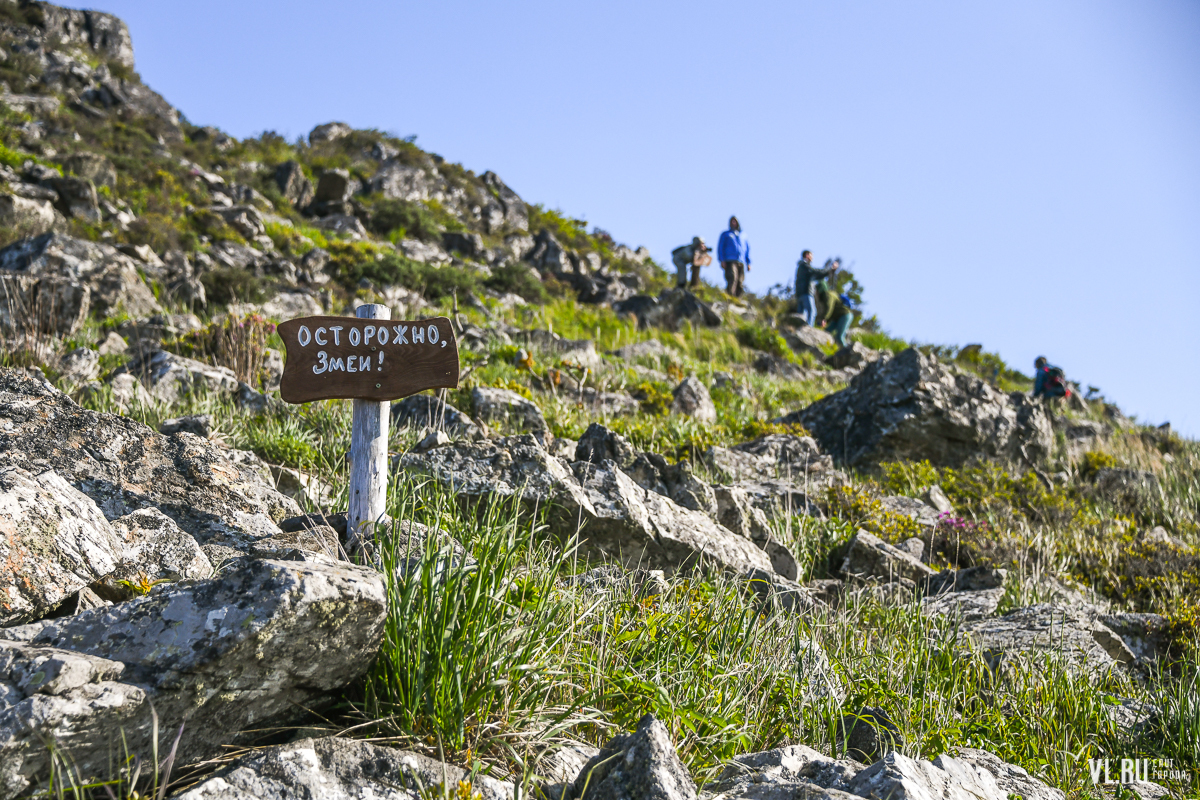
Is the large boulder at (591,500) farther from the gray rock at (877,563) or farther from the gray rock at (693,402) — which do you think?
the gray rock at (693,402)

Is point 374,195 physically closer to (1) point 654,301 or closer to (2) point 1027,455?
(1) point 654,301

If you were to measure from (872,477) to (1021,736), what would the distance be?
530 cm

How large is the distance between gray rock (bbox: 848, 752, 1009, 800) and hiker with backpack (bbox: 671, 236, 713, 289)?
20.9 m

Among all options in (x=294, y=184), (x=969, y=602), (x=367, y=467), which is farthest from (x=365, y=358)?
(x=294, y=184)

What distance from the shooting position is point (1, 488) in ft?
7.70

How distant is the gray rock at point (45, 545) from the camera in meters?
2.21

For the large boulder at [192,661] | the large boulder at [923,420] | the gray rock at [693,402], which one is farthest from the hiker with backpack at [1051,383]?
the large boulder at [192,661]

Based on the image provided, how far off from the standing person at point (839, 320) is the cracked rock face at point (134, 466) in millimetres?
16733

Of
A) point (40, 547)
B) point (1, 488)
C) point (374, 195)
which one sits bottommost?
point (40, 547)

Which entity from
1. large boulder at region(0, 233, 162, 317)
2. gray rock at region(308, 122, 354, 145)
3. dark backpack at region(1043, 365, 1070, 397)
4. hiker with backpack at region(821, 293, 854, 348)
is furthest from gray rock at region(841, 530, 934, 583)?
gray rock at region(308, 122, 354, 145)

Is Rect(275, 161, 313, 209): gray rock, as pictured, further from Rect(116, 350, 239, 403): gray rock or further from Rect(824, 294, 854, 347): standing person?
Rect(116, 350, 239, 403): gray rock

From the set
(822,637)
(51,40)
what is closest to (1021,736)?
(822,637)

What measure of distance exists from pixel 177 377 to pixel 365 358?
423cm

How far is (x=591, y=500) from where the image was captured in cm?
432
